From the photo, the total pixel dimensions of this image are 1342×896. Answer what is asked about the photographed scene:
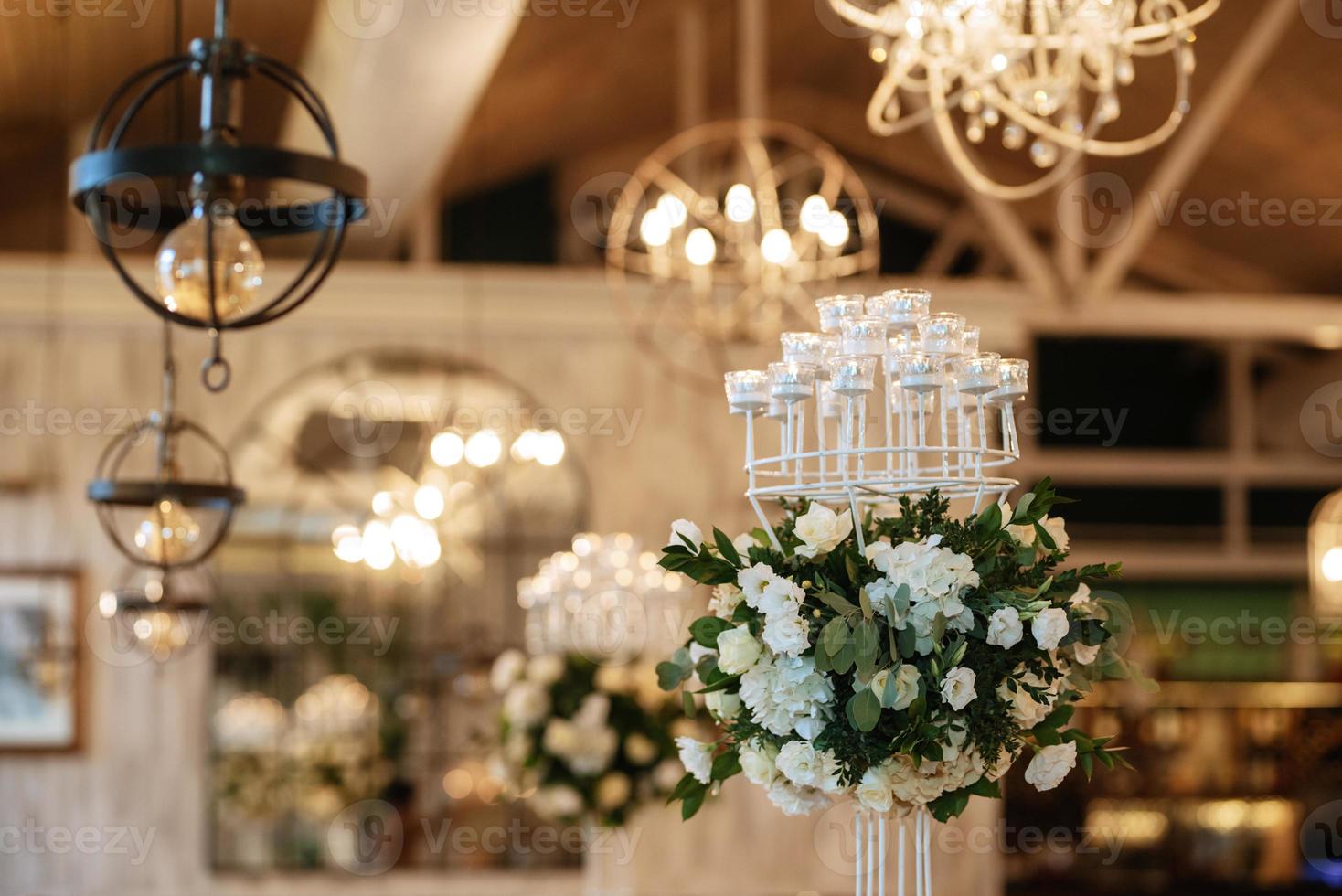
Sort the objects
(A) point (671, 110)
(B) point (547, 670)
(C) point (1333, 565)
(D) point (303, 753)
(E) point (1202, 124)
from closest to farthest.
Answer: (B) point (547, 670), (E) point (1202, 124), (D) point (303, 753), (C) point (1333, 565), (A) point (671, 110)

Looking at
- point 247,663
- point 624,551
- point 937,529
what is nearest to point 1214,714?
point 247,663

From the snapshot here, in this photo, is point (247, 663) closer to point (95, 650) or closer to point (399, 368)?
point (95, 650)

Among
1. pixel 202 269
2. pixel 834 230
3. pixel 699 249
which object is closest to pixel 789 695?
pixel 202 269

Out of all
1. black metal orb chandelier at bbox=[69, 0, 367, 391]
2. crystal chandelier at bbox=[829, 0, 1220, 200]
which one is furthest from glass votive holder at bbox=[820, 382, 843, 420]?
crystal chandelier at bbox=[829, 0, 1220, 200]


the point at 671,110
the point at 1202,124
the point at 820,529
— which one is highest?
the point at 671,110

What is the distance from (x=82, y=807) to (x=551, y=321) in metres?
3.13

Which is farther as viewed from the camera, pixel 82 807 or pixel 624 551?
pixel 82 807

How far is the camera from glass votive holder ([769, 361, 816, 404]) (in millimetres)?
2189

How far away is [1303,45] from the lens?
7.58m

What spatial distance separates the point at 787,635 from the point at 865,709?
0.14 m

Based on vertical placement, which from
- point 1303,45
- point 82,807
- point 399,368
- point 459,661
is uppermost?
point 1303,45

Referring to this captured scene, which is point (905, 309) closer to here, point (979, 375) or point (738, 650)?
point (979, 375)

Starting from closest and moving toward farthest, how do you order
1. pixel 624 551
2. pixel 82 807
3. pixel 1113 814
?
1. pixel 624 551
2. pixel 82 807
3. pixel 1113 814

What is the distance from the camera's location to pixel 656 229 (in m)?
5.65
